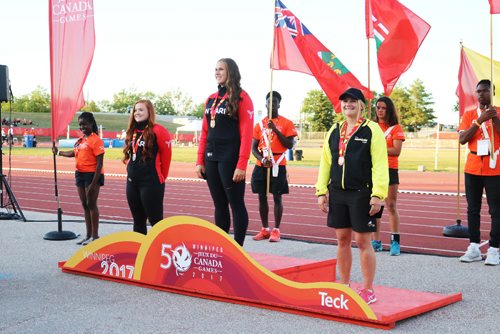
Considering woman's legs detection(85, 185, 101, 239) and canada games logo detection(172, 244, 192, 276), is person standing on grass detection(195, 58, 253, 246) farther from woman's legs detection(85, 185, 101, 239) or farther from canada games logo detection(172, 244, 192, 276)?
woman's legs detection(85, 185, 101, 239)

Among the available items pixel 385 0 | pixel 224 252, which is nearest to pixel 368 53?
pixel 385 0

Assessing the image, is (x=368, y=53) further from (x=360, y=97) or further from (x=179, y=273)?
(x=179, y=273)

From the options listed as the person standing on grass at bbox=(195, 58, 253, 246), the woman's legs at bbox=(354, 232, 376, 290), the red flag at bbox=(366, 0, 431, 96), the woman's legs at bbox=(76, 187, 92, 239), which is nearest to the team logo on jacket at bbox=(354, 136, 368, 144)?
the woman's legs at bbox=(354, 232, 376, 290)

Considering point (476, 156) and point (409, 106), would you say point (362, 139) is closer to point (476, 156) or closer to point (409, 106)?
point (476, 156)

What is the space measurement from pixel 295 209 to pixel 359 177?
27.7 feet

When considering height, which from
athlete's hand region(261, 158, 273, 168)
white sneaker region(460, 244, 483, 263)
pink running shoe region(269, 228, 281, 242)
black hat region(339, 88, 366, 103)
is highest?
black hat region(339, 88, 366, 103)

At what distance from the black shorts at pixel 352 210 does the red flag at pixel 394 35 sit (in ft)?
10.1

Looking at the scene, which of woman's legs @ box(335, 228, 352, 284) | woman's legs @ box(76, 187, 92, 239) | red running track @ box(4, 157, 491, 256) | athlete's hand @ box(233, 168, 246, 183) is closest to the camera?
woman's legs @ box(335, 228, 352, 284)

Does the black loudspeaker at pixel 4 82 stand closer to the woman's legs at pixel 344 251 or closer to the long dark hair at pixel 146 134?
the long dark hair at pixel 146 134

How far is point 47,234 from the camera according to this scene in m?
9.27

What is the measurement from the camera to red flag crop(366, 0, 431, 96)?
820 cm

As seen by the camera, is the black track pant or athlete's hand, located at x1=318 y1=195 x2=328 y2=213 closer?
athlete's hand, located at x1=318 y1=195 x2=328 y2=213

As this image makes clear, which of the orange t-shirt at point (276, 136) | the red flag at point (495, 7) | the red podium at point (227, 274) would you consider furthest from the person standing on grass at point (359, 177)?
the orange t-shirt at point (276, 136)

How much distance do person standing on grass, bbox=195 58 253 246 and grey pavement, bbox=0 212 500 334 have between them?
107cm
